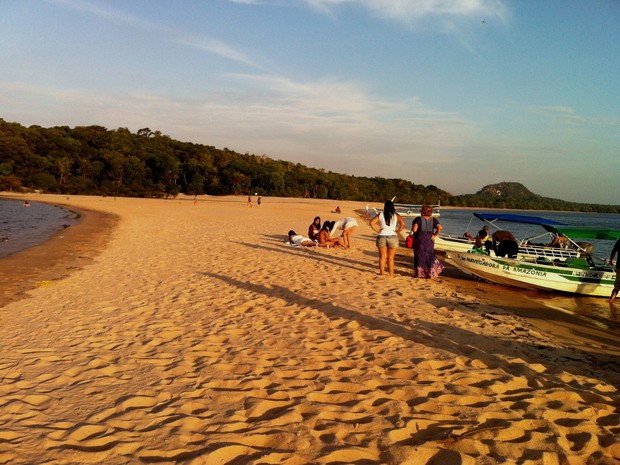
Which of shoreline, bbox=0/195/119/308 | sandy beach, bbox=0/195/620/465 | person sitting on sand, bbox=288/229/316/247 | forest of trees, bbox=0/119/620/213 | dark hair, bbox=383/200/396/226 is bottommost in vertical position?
shoreline, bbox=0/195/119/308

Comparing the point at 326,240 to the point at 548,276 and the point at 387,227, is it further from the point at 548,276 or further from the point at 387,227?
the point at 548,276

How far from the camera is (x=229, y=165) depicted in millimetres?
86625

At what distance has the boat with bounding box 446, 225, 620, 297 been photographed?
31.4ft

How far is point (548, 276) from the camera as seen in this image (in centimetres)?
972

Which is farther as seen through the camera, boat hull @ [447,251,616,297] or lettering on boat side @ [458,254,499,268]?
lettering on boat side @ [458,254,499,268]

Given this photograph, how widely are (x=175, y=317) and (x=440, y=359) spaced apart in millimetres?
4039

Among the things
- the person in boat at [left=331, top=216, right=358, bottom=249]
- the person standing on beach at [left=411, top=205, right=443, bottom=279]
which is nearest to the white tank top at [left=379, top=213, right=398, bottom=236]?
the person standing on beach at [left=411, top=205, right=443, bottom=279]

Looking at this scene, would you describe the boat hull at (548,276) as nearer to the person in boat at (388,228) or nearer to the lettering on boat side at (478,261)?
the lettering on boat side at (478,261)

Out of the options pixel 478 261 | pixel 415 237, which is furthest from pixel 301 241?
pixel 478 261

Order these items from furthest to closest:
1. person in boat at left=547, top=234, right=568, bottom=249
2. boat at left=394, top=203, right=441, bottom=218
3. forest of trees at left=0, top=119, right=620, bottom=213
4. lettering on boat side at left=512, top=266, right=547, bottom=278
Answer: forest of trees at left=0, top=119, right=620, bottom=213, boat at left=394, top=203, right=441, bottom=218, person in boat at left=547, top=234, right=568, bottom=249, lettering on boat side at left=512, top=266, right=547, bottom=278

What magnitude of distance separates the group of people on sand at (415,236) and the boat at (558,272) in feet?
4.86

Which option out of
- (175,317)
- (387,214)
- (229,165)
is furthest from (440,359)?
(229,165)

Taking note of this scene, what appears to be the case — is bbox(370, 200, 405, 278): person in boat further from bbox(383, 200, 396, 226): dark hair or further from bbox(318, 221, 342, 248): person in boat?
bbox(318, 221, 342, 248): person in boat

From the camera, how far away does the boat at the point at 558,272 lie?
9.59m
